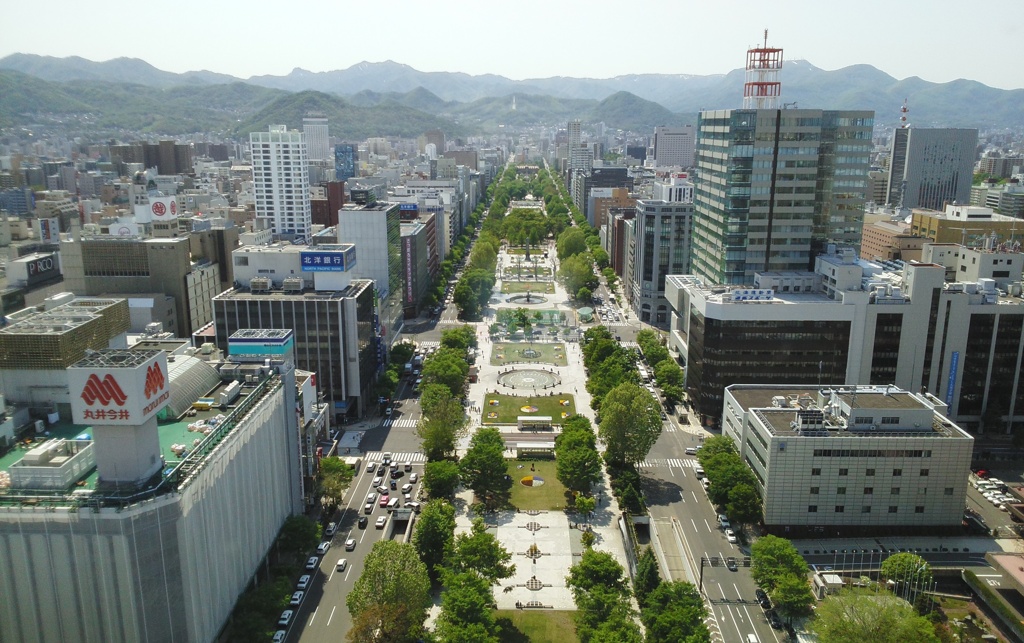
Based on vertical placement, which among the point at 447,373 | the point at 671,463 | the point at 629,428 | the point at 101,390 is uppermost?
the point at 101,390

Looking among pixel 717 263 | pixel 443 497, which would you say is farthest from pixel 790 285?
pixel 443 497

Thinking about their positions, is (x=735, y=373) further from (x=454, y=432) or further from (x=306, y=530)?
(x=306, y=530)

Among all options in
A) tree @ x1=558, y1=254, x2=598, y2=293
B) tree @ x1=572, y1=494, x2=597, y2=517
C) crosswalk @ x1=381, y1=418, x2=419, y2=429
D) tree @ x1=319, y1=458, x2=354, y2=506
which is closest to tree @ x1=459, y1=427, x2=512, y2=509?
tree @ x1=572, y1=494, x2=597, y2=517

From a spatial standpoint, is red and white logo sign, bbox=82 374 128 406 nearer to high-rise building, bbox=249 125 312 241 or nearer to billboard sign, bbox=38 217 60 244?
high-rise building, bbox=249 125 312 241

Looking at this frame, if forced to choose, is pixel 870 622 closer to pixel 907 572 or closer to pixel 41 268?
pixel 907 572

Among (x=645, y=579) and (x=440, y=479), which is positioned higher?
(x=440, y=479)

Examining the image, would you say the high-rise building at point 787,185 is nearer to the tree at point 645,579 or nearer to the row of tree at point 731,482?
the row of tree at point 731,482

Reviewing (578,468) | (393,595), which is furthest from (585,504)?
(393,595)
